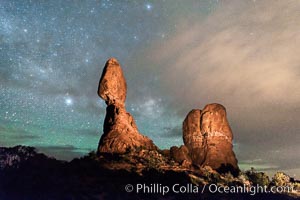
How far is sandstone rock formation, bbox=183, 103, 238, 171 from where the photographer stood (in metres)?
44.7

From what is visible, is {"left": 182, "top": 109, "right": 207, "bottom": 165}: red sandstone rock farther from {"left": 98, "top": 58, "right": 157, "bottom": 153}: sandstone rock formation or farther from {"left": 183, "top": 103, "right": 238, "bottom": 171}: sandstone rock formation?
{"left": 98, "top": 58, "right": 157, "bottom": 153}: sandstone rock formation

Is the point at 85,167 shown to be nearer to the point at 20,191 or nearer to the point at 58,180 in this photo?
the point at 58,180

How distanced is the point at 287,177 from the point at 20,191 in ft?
141

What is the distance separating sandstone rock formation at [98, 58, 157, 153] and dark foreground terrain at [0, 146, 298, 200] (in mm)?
2263

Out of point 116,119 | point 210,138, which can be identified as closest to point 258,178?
point 210,138

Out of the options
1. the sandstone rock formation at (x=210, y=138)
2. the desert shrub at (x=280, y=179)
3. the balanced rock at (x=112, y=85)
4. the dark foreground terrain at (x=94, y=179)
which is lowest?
the desert shrub at (x=280, y=179)

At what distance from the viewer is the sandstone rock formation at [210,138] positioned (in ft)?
147

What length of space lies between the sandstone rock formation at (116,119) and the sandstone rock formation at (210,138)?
26.6 ft

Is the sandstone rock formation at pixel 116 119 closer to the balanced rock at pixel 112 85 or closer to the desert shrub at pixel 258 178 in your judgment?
the balanced rock at pixel 112 85

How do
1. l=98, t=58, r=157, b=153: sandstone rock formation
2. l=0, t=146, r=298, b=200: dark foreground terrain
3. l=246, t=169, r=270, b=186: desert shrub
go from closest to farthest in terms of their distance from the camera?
1. l=0, t=146, r=298, b=200: dark foreground terrain
2. l=98, t=58, r=157, b=153: sandstone rock formation
3. l=246, t=169, r=270, b=186: desert shrub

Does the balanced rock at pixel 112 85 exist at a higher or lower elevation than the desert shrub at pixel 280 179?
higher

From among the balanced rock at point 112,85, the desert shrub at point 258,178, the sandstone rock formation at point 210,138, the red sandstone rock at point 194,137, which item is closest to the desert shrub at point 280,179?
the desert shrub at point 258,178

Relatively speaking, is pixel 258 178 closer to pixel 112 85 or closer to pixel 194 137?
pixel 194 137

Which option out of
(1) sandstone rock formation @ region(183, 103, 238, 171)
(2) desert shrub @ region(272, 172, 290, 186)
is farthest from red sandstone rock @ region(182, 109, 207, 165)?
(2) desert shrub @ region(272, 172, 290, 186)
